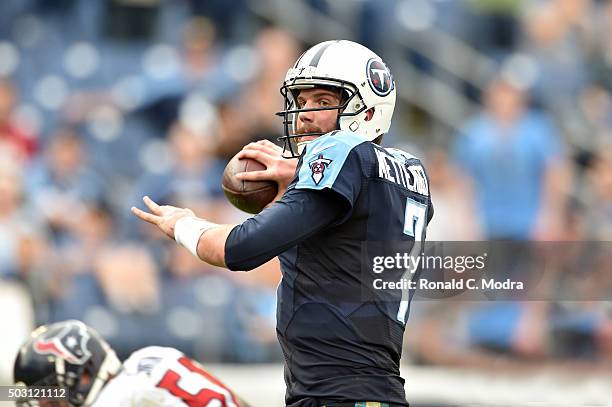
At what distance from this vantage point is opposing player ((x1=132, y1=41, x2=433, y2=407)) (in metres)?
3.42

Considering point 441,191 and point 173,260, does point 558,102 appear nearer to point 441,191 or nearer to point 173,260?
point 441,191

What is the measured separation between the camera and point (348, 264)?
3.58 m

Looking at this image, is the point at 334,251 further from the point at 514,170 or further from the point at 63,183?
the point at 63,183

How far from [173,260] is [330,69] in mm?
4810

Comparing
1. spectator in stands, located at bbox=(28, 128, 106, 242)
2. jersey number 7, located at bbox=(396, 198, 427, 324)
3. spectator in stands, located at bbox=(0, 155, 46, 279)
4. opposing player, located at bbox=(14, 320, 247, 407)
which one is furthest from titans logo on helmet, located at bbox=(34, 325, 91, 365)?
spectator in stands, located at bbox=(28, 128, 106, 242)

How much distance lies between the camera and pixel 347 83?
3.94m

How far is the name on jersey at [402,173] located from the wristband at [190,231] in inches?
22.5

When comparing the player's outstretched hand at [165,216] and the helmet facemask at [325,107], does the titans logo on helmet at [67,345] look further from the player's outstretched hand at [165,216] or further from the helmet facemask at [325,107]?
the helmet facemask at [325,107]

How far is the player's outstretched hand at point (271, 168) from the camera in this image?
384 centimetres

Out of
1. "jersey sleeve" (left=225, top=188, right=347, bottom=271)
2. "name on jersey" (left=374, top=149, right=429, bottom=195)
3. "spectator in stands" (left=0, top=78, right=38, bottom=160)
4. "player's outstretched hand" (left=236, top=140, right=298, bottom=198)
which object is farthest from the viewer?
"spectator in stands" (left=0, top=78, right=38, bottom=160)

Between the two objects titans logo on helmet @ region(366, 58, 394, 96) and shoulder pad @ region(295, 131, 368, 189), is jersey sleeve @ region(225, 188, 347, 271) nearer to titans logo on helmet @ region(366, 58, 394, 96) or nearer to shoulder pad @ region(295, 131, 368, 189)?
shoulder pad @ region(295, 131, 368, 189)

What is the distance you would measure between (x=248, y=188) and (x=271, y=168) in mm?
105

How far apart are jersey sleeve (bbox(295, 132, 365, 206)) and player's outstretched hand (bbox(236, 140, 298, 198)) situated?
0.93ft

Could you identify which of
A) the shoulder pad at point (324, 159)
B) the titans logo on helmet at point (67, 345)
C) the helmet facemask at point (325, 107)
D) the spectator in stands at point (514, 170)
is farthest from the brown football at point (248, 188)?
the spectator in stands at point (514, 170)
